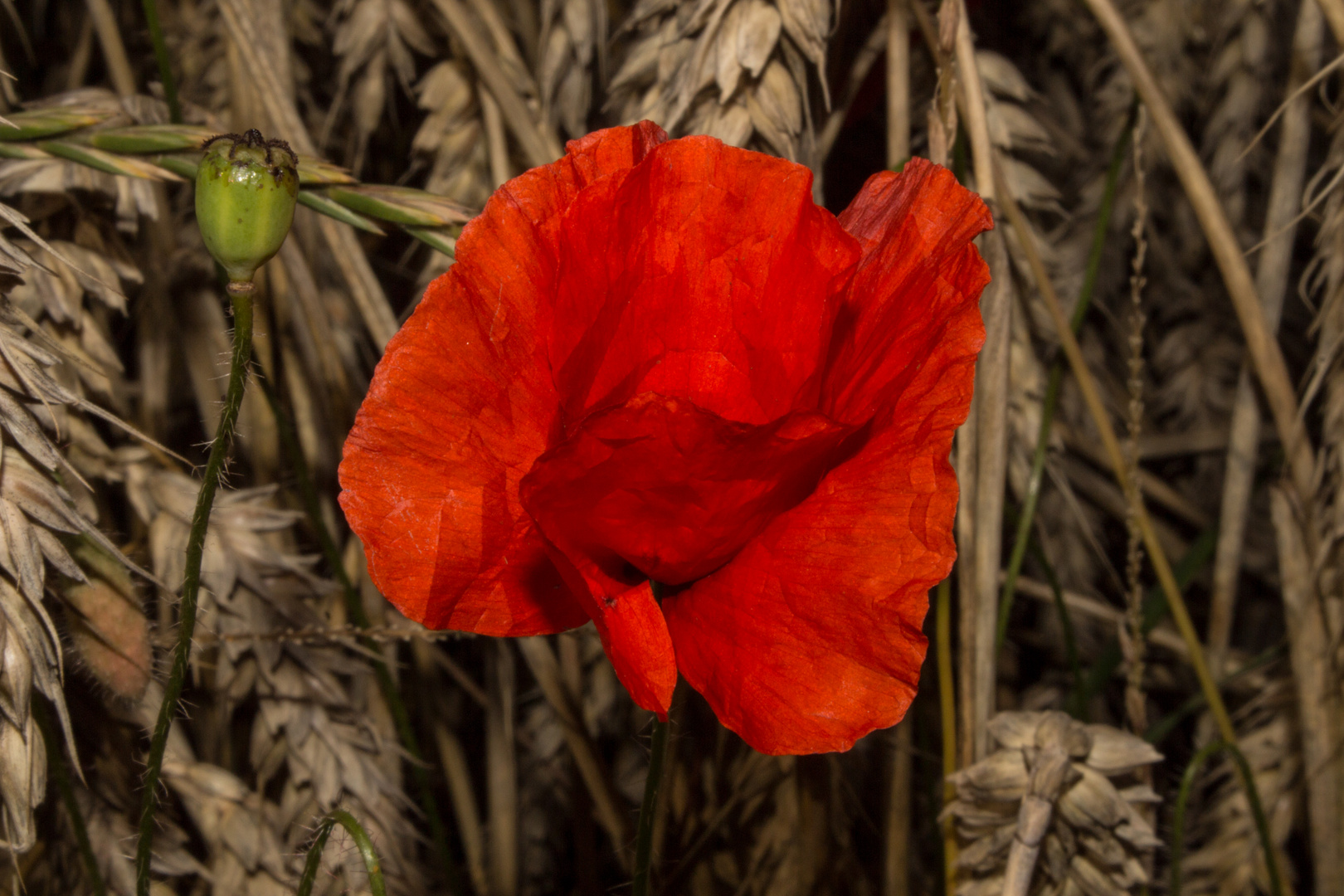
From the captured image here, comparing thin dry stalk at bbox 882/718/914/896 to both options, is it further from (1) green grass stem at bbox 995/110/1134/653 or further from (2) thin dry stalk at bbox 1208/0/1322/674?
(2) thin dry stalk at bbox 1208/0/1322/674

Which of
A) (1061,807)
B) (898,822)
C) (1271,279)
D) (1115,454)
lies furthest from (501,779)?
(1271,279)

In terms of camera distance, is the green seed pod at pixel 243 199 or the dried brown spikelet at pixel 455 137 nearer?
the green seed pod at pixel 243 199

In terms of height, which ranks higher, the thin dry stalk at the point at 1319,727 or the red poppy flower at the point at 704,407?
the red poppy flower at the point at 704,407

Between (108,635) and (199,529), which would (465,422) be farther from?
(108,635)

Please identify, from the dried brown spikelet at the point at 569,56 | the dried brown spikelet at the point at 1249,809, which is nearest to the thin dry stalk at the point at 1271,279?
the dried brown spikelet at the point at 1249,809

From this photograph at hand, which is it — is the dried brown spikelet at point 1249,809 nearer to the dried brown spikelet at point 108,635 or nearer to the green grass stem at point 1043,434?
the green grass stem at point 1043,434

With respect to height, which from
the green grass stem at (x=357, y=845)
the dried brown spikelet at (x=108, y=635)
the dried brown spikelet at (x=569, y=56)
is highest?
the dried brown spikelet at (x=569, y=56)
